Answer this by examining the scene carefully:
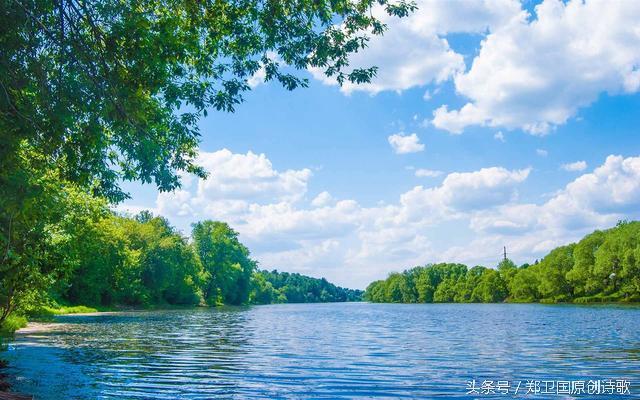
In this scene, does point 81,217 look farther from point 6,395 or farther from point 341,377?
point 6,395

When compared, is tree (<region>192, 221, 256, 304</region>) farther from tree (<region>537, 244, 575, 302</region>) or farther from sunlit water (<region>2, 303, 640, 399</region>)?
sunlit water (<region>2, 303, 640, 399</region>)

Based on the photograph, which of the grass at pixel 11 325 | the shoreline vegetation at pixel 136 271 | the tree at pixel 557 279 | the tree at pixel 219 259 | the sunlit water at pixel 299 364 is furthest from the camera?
the tree at pixel 219 259

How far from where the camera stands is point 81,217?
35469 millimetres

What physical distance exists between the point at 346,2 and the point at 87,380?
1488 cm

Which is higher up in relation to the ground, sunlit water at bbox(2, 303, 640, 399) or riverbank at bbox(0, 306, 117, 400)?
riverbank at bbox(0, 306, 117, 400)

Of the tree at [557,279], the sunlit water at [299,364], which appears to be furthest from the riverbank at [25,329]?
the tree at [557,279]

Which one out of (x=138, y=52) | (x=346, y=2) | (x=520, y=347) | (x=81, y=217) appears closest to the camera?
(x=138, y=52)

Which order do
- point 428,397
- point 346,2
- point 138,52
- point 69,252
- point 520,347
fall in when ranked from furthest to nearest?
point 69,252 → point 520,347 → point 428,397 → point 346,2 → point 138,52

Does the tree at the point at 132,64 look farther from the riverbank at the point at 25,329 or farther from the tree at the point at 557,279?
the tree at the point at 557,279

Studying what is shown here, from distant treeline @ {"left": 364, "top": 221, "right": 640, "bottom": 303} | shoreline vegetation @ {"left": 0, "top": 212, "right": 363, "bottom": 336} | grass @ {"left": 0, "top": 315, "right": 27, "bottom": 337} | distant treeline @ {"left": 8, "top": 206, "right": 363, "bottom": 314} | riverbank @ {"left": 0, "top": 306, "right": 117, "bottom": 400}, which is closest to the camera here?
riverbank @ {"left": 0, "top": 306, "right": 117, "bottom": 400}

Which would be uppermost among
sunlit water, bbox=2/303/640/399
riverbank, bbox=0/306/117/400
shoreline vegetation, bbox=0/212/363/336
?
shoreline vegetation, bbox=0/212/363/336

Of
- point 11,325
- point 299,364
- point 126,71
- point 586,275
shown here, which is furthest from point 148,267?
point 126,71

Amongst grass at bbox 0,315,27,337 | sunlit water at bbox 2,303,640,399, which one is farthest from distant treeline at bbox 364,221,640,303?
grass at bbox 0,315,27,337

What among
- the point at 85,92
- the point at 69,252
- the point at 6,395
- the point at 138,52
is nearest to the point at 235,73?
the point at 138,52
